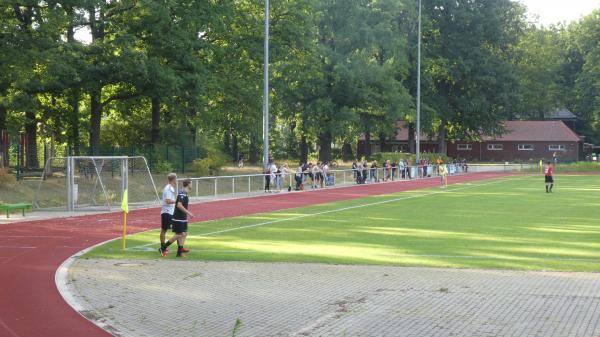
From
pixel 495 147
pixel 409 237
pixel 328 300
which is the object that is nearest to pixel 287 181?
pixel 409 237

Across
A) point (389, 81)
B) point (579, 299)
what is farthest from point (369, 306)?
point (389, 81)

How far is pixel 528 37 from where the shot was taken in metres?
108

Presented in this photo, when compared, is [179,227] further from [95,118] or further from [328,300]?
[95,118]

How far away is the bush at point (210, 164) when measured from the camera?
4253cm

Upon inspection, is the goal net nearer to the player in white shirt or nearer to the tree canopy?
the tree canopy

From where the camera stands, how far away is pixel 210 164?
43.2 metres

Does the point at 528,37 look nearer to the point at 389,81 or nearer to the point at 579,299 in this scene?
the point at 389,81

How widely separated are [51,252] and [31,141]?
25516mm

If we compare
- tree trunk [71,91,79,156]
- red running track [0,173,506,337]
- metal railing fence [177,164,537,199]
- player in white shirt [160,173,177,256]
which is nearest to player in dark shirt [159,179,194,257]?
player in white shirt [160,173,177,256]

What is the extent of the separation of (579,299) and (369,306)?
10.6 feet

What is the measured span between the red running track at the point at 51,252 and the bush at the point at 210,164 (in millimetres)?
7969

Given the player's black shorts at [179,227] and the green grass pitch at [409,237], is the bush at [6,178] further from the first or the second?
the player's black shorts at [179,227]

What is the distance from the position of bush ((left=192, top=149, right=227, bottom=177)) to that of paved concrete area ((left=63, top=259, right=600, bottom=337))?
28.0 meters

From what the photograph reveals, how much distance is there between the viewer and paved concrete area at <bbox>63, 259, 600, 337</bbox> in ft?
30.4
